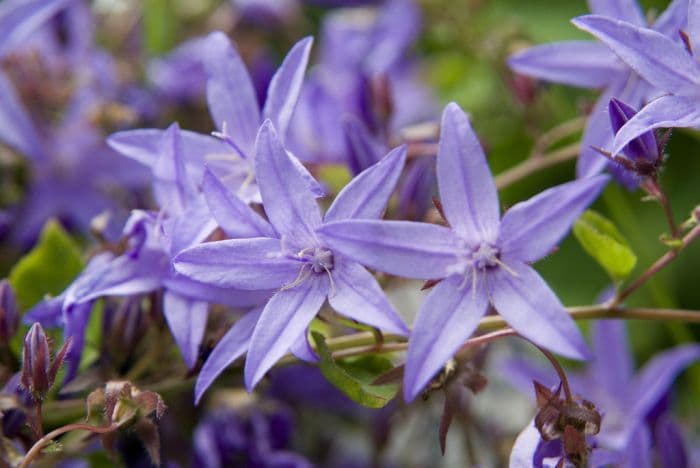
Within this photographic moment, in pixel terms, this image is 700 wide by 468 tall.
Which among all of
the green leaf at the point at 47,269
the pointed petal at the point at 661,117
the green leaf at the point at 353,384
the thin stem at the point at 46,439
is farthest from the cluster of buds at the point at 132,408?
the pointed petal at the point at 661,117

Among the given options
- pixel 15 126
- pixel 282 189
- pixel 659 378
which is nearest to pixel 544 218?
pixel 282 189

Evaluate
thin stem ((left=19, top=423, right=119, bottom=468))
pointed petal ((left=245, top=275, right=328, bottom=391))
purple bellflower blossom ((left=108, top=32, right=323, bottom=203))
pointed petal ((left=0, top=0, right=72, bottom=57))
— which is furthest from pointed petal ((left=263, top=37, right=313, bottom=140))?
pointed petal ((left=0, top=0, right=72, bottom=57))

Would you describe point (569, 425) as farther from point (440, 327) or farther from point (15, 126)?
point (15, 126)

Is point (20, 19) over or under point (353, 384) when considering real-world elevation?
over

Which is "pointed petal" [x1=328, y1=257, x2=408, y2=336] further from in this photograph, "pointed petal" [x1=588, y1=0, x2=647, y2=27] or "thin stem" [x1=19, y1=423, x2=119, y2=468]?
"pointed petal" [x1=588, y1=0, x2=647, y2=27]

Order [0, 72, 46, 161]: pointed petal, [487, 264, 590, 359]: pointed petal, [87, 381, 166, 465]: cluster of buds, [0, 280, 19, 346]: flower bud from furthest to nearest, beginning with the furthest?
[0, 72, 46, 161]: pointed petal, [0, 280, 19, 346]: flower bud, [87, 381, 166, 465]: cluster of buds, [487, 264, 590, 359]: pointed petal

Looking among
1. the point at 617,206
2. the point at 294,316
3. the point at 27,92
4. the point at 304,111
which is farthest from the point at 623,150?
the point at 27,92
